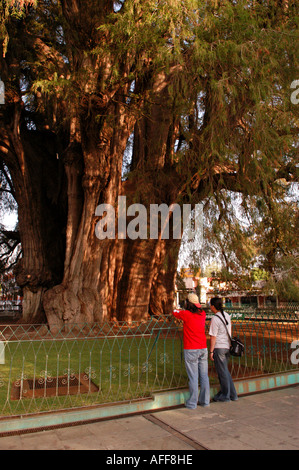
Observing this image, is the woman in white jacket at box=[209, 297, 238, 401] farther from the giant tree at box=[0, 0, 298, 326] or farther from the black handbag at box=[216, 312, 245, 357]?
the giant tree at box=[0, 0, 298, 326]

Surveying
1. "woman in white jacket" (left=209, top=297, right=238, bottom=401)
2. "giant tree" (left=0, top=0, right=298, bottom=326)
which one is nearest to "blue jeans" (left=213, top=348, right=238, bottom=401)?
"woman in white jacket" (left=209, top=297, right=238, bottom=401)

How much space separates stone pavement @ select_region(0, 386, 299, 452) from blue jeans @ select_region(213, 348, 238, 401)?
0.29 metres

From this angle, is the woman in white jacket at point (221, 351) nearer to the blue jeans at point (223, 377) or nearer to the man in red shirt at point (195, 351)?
the blue jeans at point (223, 377)

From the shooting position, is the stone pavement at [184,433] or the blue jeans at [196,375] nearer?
the stone pavement at [184,433]

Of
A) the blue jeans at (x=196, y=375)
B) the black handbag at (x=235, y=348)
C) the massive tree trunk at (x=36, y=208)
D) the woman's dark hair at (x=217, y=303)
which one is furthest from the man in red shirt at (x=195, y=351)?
the massive tree trunk at (x=36, y=208)

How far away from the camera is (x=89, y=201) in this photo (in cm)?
1199

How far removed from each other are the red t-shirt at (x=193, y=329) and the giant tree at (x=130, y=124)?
3.58 metres

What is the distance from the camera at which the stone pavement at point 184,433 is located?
3881 mm

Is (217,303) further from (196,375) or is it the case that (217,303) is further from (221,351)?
(196,375)

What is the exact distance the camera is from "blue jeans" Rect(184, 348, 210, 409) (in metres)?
5.17

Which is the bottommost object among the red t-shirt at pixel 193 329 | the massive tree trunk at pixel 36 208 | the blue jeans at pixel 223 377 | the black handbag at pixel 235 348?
the blue jeans at pixel 223 377

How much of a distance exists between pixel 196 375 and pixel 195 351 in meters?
0.32

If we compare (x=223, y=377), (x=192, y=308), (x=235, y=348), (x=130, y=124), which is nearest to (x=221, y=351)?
(x=235, y=348)

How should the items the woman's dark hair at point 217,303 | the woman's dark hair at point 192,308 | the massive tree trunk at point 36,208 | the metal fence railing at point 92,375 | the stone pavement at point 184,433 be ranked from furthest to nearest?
the massive tree trunk at point 36,208 < the woman's dark hair at point 217,303 < the woman's dark hair at point 192,308 < the metal fence railing at point 92,375 < the stone pavement at point 184,433
